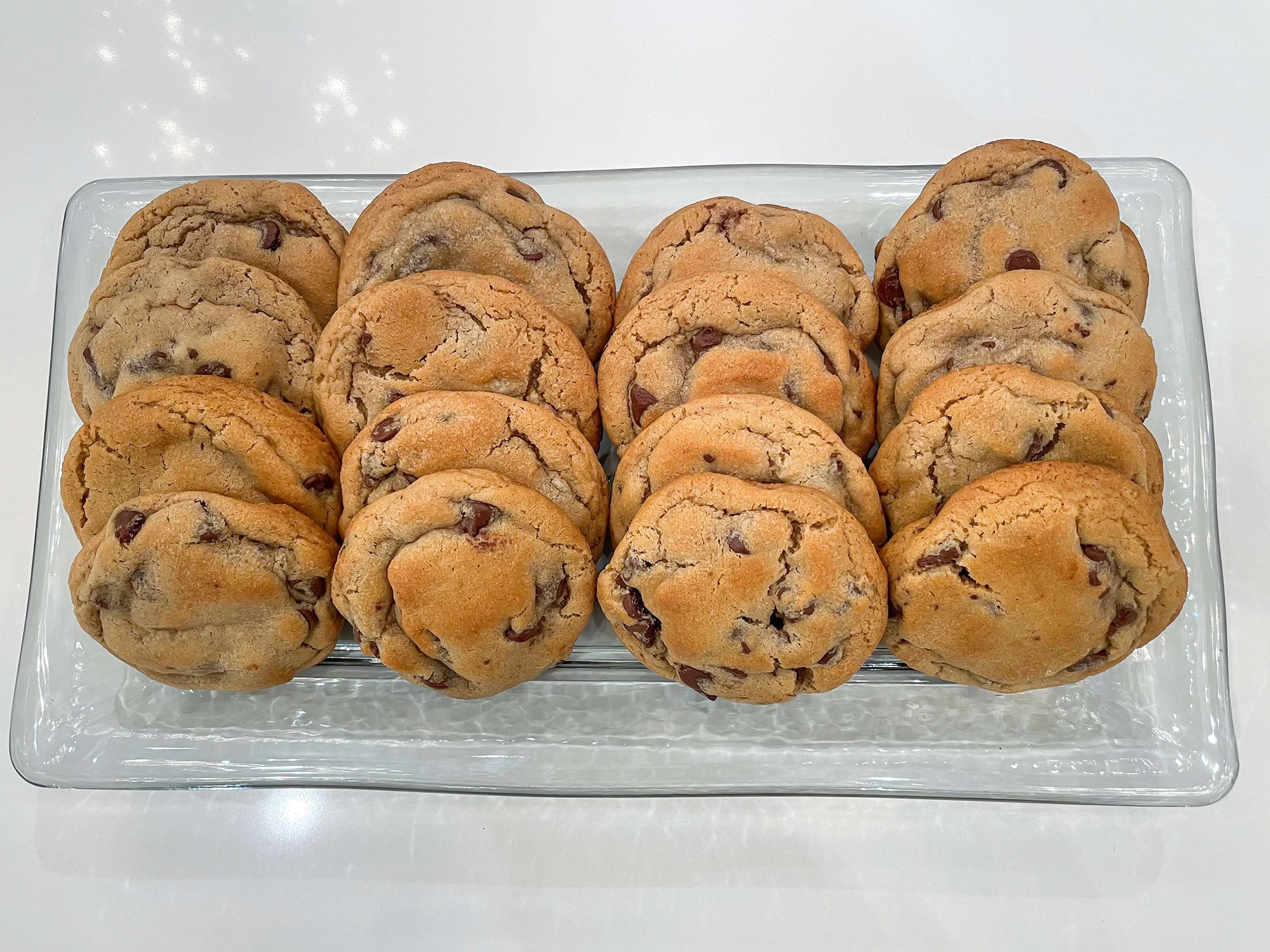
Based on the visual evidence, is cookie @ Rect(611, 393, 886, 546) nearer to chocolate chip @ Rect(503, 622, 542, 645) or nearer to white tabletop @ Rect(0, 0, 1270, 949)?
chocolate chip @ Rect(503, 622, 542, 645)

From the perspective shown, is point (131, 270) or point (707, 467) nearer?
point (707, 467)

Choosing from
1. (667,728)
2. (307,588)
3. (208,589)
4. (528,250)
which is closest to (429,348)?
(528,250)

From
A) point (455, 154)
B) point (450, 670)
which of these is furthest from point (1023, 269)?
point (455, 154)

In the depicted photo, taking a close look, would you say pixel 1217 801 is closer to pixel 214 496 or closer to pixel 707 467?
pixel 707 467

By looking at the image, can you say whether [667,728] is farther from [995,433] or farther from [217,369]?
[217,369]

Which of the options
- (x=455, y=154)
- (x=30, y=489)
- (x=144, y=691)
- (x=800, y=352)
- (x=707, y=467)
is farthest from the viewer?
(x=455, y=154)
